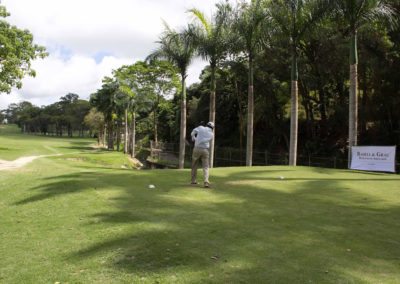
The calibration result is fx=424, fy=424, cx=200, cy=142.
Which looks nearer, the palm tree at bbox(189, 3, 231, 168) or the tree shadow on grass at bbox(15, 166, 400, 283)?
the tree shadow on grass at bbox(15, 166, 400, 283)

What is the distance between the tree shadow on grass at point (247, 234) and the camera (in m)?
5.32

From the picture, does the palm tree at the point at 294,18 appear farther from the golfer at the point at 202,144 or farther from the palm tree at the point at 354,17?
the golfer at the point at 202,144

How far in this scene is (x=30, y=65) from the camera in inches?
1130

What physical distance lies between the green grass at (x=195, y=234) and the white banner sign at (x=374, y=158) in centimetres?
712

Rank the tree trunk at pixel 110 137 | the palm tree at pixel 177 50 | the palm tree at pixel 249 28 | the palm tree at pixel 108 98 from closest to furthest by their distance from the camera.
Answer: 1. the palm tree at pixel 249 28
2. the palm tree at pixel 177 50
3. the palm tree at pixel 108 98
4. the tree trunk at pixel 110 137

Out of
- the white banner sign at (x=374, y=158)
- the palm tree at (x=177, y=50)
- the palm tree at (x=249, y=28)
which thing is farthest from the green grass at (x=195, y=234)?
the palm tree at (x=177, y=50)

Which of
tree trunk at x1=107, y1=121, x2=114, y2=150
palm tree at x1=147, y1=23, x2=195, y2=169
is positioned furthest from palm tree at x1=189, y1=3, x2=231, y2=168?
tree trunk at x1=107, y1=121, x2=114, y2=150

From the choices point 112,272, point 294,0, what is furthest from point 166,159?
point 112,272

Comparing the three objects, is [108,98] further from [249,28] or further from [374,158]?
[374,158]

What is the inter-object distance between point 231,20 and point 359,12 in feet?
23.0

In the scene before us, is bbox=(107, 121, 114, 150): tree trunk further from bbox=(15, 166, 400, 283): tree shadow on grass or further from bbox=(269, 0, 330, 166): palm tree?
bbox=(15, 166, 400, 283): tree shadow on grass

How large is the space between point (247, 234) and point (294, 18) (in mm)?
16683

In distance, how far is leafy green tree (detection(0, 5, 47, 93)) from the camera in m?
26.9

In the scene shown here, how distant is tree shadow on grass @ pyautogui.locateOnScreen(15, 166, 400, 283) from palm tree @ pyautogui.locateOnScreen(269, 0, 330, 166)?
10204mm
